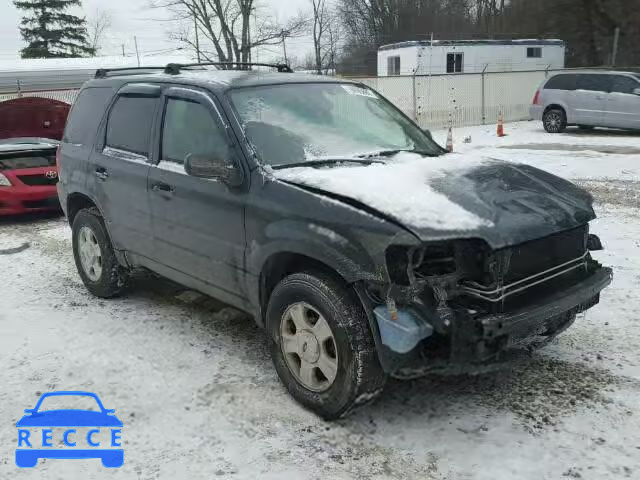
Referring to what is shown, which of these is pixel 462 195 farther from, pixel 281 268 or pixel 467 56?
pixel 467 56

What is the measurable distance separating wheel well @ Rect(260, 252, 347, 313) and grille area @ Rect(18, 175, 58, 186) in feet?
20.2

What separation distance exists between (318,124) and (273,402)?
1782 mm

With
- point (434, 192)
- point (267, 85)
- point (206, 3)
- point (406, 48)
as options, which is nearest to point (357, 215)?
point (434, 192)

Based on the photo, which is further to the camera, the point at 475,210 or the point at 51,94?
the point at 51,94

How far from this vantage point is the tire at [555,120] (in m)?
17.4

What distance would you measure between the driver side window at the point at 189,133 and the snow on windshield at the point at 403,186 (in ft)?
1.87

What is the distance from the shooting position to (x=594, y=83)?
1691 cm

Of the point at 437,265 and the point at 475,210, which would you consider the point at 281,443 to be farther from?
the point at 475,210

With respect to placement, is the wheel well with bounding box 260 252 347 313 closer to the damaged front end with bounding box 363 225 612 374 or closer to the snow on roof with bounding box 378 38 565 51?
the damaged front end with bounding box 363 225 612 374

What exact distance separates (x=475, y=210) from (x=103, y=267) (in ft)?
11.2

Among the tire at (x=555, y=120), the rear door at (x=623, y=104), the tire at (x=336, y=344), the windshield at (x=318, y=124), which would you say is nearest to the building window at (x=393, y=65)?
the tire at (x=555, y=120)

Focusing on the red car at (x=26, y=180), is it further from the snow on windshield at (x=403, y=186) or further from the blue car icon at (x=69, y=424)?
the snow on windshield at (x=403, y=186)

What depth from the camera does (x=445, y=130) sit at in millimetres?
20266

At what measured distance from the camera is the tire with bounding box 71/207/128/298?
17.2 ft
